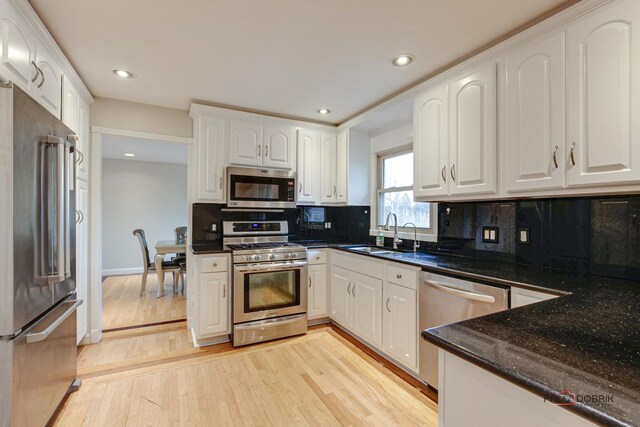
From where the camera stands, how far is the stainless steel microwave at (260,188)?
3092 millimetres

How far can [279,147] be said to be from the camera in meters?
3.33

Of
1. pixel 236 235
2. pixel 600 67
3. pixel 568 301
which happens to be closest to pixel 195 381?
pixel 236 235

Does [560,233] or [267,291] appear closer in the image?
[560,233]

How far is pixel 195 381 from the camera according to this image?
221 centimetres

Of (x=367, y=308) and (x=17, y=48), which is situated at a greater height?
(x=17, y=48)

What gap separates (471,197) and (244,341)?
2.32 meters

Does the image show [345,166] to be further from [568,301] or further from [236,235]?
[568,301]

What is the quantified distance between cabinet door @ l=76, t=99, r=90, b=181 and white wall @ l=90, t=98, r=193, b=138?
14 cm

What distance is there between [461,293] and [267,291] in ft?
5.98

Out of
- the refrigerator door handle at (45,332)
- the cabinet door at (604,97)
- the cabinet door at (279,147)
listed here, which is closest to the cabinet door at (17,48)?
the refrigerator door handle at (45,332)

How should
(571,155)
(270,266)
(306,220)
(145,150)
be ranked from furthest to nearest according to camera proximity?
(145,150) → (306,220) → (270,266) → (571,155)

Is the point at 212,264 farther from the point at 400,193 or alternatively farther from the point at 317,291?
the point at 400,193

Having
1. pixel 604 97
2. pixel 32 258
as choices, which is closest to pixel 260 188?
pixel 32 258

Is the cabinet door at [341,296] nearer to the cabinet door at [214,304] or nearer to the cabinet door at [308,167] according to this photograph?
the cabinet door at [308,167]
